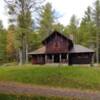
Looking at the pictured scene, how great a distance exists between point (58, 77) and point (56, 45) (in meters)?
23.2

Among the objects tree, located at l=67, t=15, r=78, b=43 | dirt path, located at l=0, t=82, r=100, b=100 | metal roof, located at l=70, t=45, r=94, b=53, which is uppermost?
tree, located at l=67, t=15, r=78, b=43

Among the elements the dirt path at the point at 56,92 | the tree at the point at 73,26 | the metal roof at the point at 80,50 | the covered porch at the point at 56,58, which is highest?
the tree at the point at 73,26

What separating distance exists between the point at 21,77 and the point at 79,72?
5.99 metres

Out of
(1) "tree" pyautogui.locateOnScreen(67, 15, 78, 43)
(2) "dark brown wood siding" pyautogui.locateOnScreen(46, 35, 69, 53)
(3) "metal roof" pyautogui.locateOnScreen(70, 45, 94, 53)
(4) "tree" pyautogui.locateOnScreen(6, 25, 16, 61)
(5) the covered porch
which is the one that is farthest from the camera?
(1) "tree" pyautogui.locateOnScreen(67, 15, 78, 43)

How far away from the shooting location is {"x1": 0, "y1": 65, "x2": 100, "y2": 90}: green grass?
2933 cm

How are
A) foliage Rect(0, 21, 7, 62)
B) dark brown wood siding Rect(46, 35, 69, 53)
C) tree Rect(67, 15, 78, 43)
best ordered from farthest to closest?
tree Rect(67, 15, 78, 43), foliage Rect(0, 21, 7, 62), dark brown wood siding Rect(46, 35, 69, 53)

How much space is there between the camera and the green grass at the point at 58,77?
29334 mm

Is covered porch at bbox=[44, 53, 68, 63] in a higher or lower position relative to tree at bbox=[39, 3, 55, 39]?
lower

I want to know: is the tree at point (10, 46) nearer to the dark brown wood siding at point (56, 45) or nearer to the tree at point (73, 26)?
the tree at point (73, 26)

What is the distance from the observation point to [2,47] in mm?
84250

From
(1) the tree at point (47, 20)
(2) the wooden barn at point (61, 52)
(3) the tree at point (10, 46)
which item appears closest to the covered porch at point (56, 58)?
(2) the wooden barn at point (61, 52)

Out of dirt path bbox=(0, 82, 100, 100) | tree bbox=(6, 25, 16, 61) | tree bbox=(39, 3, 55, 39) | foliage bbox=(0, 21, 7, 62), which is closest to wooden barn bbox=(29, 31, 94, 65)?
tree bbox=(39, 3, 55, 39)

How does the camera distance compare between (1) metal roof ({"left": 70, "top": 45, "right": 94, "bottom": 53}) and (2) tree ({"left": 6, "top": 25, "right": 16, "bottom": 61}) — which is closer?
(1) metal roof ({"left": 70, "top": 45, "right": 94, "bottom": 53})

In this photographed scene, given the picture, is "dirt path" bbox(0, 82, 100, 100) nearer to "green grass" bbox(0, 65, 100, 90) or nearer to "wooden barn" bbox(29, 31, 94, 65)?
"green grass" bbox(0, 65, 100, 90)
